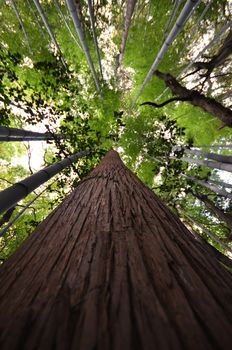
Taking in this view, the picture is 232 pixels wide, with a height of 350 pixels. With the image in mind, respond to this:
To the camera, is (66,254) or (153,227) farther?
(153,227)

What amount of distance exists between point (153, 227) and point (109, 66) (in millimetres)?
12927

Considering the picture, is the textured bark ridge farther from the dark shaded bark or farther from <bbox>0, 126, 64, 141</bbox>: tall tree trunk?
the dark shaded bark

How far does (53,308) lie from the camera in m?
0.50

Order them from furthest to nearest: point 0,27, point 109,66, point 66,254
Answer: point 109,66 < point 0,27 < point 66,254

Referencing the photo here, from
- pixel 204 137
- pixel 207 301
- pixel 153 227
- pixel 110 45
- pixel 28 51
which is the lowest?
pixel 207 301

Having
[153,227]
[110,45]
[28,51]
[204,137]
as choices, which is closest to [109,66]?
[110,45]

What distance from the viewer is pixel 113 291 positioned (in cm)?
54

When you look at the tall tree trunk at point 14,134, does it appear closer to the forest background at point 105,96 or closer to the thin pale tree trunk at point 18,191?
the forest background at point 105,96

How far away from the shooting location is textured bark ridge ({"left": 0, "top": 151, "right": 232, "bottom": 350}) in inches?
16.7

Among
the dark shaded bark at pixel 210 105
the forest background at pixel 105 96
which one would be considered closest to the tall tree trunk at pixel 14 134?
the forest background at pixel 105 96

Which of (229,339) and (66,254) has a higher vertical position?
(66,254)

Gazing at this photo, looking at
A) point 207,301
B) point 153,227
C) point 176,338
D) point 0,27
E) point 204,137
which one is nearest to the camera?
point 176,338

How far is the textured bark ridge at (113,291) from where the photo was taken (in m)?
0.43

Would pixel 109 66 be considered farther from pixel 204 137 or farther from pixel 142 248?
pixel 142 248
